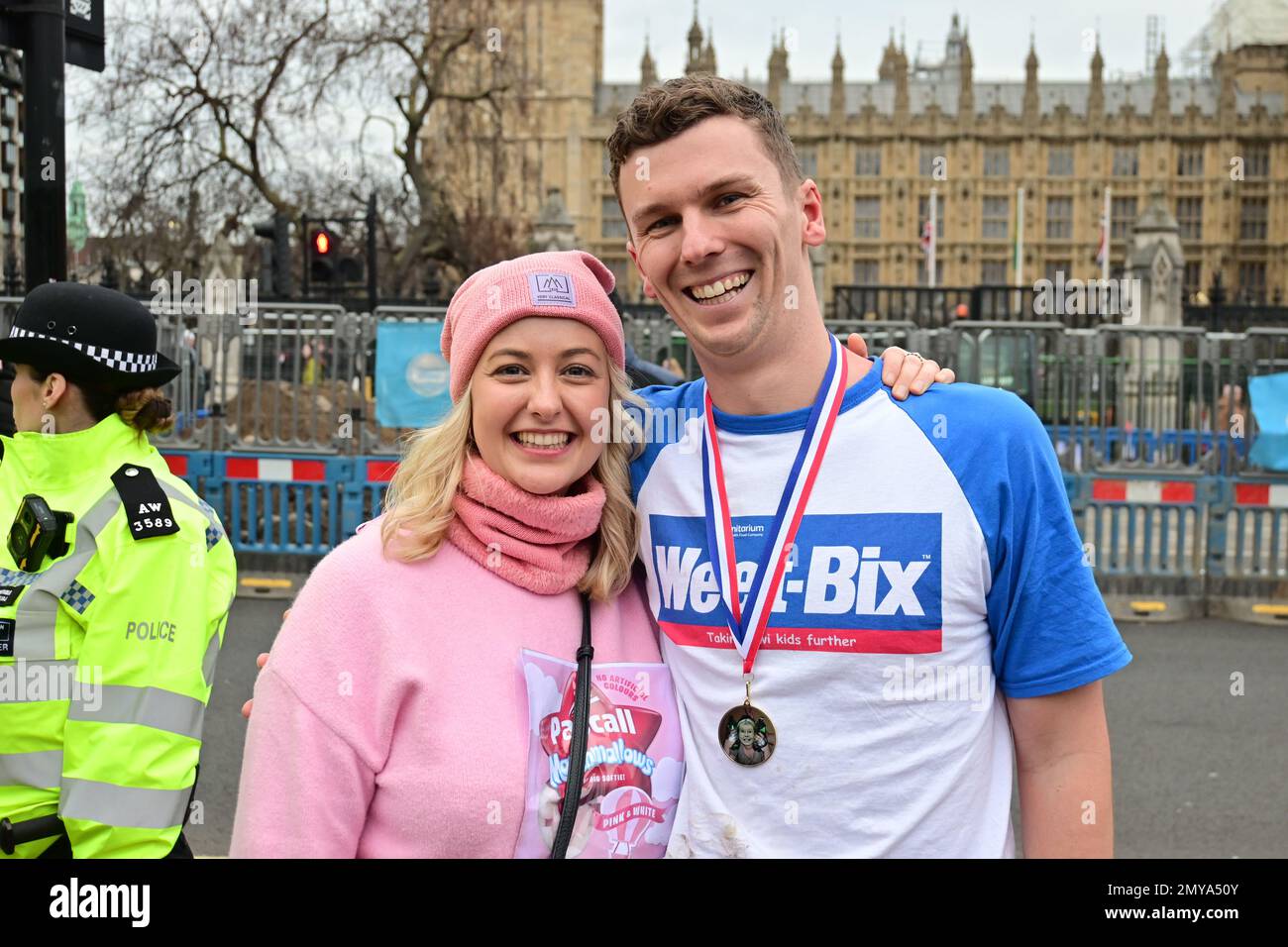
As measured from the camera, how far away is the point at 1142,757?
19.3 feet

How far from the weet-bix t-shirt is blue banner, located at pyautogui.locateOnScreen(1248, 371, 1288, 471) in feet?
27.1

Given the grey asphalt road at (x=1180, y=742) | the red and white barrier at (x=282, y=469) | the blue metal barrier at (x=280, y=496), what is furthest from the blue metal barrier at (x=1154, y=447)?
the red and white barrier at (x=282, y=469)

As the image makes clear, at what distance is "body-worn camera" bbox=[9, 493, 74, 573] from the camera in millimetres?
2461

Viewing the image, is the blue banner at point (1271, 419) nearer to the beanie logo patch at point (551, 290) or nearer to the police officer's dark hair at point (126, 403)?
the police officer's dark hair at point (126, 403)

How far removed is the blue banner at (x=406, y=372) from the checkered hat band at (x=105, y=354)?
711 centimetres

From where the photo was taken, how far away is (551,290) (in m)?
2.01

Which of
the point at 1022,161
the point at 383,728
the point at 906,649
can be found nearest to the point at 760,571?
the point at 906,649

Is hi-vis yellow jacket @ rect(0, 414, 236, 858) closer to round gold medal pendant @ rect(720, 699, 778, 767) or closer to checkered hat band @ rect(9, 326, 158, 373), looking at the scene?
checkered hat band @ rect(9, 326, 158, 373)

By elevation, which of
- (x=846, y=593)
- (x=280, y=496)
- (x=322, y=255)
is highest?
(x=322, y=255)

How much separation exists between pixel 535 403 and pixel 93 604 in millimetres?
1008

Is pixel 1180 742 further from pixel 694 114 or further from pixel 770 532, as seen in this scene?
pixel 694 114

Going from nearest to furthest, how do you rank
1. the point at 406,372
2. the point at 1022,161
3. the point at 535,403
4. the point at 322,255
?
the point at 535,403 → the point at 406,372 → the point at 322,255 → the point at 1022,161

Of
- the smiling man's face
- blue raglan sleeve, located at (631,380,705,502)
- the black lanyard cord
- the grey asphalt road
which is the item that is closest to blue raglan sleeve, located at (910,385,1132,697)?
the smiling man's face

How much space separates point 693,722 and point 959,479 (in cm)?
52
